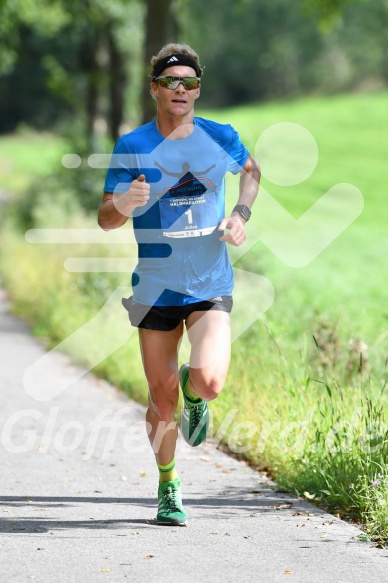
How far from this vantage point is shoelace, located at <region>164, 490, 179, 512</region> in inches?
237

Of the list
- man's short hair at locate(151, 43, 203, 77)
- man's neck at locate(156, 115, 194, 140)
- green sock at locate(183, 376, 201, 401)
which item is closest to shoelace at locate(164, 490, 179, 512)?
green sock at locate(183, 376, 201, 401)

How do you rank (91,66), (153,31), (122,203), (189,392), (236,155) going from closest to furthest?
1. (122,203)
2. (236,155)
3. (189,392)
4. (153,31)
5. (91,66)

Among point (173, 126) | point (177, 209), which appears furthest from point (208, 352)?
point (173, 126)

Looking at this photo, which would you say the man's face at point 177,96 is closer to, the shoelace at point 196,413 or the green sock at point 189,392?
the green sock at point 189,392

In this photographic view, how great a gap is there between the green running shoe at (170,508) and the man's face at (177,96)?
5.93 feet

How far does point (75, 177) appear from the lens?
2444 centimetres

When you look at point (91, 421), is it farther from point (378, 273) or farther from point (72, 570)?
point (378, 273)

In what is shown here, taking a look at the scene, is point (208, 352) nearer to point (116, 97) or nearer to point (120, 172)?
point (120, 172)

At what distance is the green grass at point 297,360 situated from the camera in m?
6.46

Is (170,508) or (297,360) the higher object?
(297,360)

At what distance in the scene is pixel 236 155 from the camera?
6113 millimetres

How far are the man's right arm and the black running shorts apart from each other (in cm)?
46

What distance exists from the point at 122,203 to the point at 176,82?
689mm

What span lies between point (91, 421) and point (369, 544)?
12.4ft
